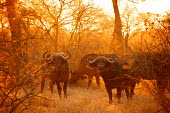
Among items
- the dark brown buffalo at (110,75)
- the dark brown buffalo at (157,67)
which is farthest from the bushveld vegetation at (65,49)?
the dark brown buffalo at (110,75)

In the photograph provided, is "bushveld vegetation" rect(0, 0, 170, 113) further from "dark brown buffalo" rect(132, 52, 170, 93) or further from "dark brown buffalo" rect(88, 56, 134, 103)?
"dark brown buffalo" rect(88, 56, 134, 103)

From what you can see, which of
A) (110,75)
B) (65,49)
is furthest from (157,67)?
(65,49)

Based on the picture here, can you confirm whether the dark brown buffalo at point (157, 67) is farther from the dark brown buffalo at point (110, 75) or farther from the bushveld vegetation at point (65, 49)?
the dark brown buffalo at point (110, 75)

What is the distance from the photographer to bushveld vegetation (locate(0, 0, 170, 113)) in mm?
4406

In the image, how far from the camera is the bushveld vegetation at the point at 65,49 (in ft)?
14.5

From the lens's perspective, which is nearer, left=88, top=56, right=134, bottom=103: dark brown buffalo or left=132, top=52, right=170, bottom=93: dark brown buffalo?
left=132, top=52, right=170, bottom=93: dark brown buffalo

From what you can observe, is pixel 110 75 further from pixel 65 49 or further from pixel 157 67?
pixel 65 49

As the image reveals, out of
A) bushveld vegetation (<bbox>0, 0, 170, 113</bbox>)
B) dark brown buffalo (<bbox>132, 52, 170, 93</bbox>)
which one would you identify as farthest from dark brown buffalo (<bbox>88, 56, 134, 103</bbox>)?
dark brown buffalo (<bbox>132, 52, 170, 93</bbox>)

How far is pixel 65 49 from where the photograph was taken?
525 inches

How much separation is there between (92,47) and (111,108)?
8.89m

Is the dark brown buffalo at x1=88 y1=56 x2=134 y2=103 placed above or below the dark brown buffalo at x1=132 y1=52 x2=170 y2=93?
below

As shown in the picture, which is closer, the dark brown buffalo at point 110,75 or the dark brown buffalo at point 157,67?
the dark brown buffalo at point 157,67

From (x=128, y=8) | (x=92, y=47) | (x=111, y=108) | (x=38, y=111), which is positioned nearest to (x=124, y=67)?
(x=111, y=108)

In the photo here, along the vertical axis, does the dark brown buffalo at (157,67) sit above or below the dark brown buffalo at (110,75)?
above
